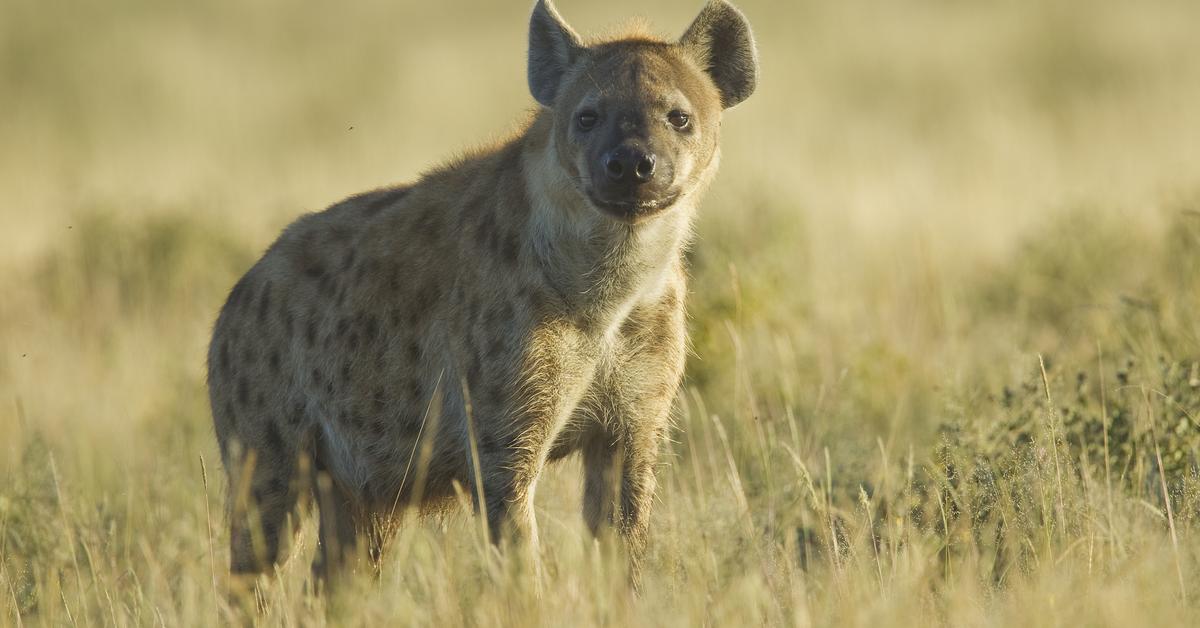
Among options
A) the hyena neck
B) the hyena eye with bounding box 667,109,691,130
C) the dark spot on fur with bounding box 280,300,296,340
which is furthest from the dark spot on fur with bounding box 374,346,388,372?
the hyena eye with bounding box 667,109,691,130

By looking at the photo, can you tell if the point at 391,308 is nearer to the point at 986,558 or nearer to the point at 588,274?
the point at 588,274

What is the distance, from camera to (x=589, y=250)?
161 inches

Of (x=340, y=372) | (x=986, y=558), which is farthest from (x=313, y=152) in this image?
(x=986, y=558)

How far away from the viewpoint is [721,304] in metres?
6.80

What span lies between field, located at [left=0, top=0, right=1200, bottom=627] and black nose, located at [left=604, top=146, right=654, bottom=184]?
0.85 m

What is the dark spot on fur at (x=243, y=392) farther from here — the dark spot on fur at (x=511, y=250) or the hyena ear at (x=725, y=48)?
the hyena ear at (x=725, y=48)

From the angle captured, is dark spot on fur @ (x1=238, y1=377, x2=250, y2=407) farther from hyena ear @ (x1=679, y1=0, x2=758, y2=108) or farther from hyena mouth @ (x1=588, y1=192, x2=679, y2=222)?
hyena ear @ (x1=679, y1=0, x2=758, y2=108)

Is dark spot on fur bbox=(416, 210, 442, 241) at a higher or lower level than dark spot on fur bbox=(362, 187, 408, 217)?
lower

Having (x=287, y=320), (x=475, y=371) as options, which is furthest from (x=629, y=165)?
(x=287, y=320)

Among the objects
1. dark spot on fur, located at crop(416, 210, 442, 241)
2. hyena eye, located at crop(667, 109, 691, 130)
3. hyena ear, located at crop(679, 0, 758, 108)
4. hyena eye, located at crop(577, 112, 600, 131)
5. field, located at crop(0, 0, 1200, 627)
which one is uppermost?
hyena ear, located at crop(679, 0, 758, 108)

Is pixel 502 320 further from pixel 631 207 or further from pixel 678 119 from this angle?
pixel 678 119

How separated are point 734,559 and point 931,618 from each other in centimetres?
61

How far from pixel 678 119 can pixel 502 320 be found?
687 mm

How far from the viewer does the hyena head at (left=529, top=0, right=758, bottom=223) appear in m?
3.90
